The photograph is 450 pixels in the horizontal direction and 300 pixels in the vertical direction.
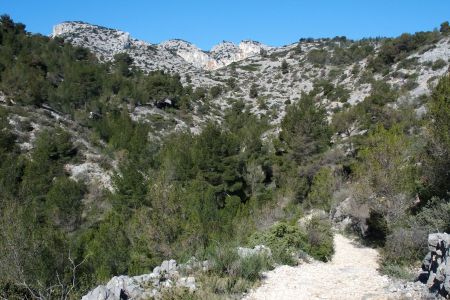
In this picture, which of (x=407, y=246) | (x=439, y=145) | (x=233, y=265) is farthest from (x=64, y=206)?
(x=439, y=145)

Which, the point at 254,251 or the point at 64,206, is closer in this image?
the point at 254,251

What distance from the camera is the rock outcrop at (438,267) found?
28.2 ft

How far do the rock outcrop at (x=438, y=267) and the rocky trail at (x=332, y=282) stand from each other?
0.46m

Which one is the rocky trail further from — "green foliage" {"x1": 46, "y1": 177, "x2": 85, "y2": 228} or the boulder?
"green foliage" {"x1": 46, "y1": 177, "x2": 85, "y2": 228}

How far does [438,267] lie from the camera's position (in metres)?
9.24

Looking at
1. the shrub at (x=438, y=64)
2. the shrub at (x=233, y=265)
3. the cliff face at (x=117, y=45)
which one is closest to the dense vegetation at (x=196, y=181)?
the shrub at (x=233, y=265)

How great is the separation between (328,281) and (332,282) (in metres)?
0.15

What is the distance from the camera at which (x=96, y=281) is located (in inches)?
658

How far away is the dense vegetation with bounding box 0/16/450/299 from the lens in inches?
580

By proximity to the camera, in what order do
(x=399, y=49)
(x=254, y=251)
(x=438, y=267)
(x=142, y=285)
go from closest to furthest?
1. (x=438, y=267)
2. (x=142, y=285)
3. (x=254, y=251)
4. (x=399, y=49)

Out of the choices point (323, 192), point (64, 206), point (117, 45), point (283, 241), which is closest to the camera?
point (283, 241)

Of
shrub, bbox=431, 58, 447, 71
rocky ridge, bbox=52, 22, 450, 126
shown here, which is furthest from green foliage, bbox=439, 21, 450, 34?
shrub, bbox=431, 58, 447, 71

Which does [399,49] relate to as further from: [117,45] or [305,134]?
[117,45]

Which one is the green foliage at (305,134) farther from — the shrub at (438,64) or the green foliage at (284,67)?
the green foliage at (284,67)
